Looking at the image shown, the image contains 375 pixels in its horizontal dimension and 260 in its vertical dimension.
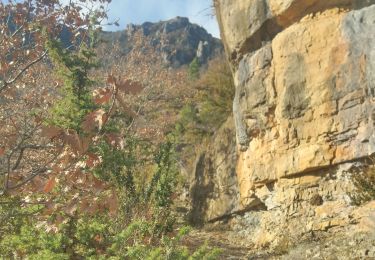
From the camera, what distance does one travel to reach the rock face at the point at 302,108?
297 inches

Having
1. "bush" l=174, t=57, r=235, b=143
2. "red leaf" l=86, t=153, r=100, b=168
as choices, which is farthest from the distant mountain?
"red leaf" l=86, t=153, r=100, b=168

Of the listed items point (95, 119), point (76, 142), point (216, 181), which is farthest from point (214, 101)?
point (95, 119)

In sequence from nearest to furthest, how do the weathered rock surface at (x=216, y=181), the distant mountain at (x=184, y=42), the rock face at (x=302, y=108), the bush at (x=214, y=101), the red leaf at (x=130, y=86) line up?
1. the red leaf at (x=130, y=86)
2. the rock face at (x=302, y=108)
3. the weathered rock surface at (x=216, y=181)
4. the bush at (x=214, y=101)
5. the distant mountain at (x=184, y=42)

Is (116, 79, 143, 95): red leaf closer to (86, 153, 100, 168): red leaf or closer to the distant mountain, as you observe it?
(86, 153, 100, 168): red leaf

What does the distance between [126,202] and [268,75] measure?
3.63m

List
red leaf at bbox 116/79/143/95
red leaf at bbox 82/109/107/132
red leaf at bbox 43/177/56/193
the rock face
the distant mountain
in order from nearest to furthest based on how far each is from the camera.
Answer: red leaf at bbox 116/79/143/95, red leaf at bbox 82/109/107/132, red leaf at bbox 43/177/56/193, the rock face, the distant mountain

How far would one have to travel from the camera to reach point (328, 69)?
7887 mm

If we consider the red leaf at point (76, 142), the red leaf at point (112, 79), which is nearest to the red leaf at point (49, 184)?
the red leaf at point (76, 142)

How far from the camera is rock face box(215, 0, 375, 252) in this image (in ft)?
24.8

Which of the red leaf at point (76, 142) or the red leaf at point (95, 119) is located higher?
the red leaf at point (95, 119)

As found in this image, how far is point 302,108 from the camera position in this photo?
26.9 ft

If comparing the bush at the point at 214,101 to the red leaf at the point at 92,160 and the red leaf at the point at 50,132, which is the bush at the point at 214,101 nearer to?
the red leaf at the point at 92,160

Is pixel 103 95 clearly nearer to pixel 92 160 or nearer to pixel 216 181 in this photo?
pixel 92 160

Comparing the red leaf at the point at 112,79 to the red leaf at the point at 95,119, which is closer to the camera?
the red leaf at the point at 112,79
